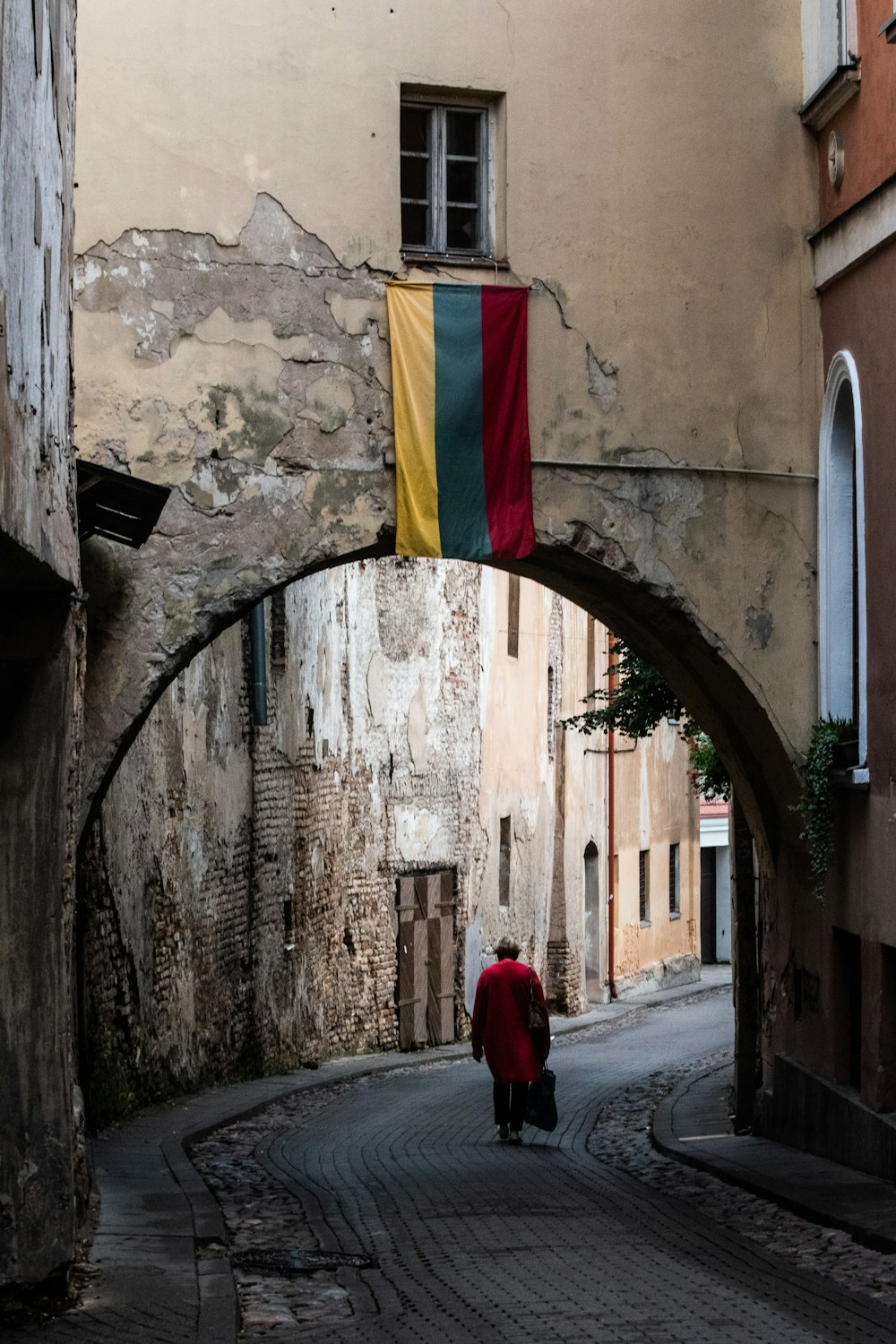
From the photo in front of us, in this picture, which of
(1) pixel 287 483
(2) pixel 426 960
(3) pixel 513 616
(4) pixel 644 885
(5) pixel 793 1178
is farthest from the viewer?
(4) pixel 644 885

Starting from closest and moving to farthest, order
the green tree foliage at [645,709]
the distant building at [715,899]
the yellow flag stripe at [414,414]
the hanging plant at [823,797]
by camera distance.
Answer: the yellow flag stripe at [414,414]
the hanging plant at [823,797]
the green tree foliage at [645,709]
the distant building at [715,899]

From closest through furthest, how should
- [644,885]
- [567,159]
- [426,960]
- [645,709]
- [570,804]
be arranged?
[567,159]
[645,709]
[426,960]
[570,804]
[644,885]

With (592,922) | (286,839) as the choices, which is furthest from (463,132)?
(592,922)

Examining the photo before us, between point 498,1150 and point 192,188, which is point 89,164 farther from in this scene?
point 498,1150

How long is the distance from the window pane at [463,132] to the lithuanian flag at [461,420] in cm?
101

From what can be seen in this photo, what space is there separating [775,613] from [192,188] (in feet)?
15.3

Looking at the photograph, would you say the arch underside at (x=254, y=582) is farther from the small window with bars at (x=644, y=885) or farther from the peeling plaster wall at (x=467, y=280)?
the small window with bars at (x=644, y=885)

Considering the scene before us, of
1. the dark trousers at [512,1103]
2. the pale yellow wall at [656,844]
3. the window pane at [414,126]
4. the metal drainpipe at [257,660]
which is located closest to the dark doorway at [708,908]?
the pale yellow wall at [656,844]

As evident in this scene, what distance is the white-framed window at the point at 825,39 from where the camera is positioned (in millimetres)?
12508

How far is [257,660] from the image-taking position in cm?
1914

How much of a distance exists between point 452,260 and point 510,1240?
615 centimetres

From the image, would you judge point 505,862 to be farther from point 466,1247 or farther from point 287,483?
point 466,1247

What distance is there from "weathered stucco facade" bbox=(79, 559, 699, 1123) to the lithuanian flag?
12.2 feet

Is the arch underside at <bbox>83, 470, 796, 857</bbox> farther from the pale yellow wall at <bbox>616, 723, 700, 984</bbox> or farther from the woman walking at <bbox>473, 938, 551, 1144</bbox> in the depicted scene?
the pale yellow wall at <bbox>616, 723, 700, 984</bbox>
